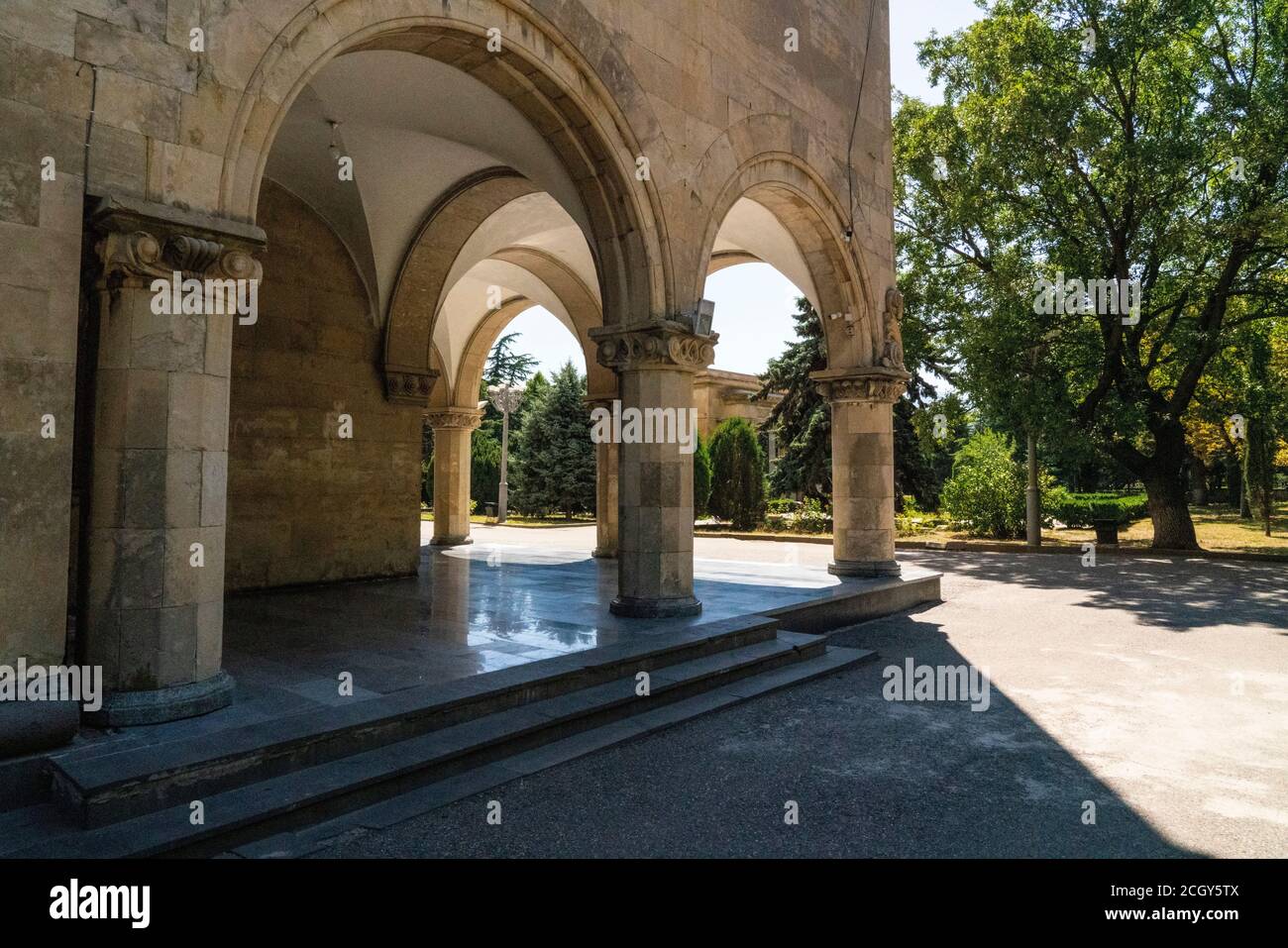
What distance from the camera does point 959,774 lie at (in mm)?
4113

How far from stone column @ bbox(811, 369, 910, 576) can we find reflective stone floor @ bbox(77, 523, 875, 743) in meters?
0.59

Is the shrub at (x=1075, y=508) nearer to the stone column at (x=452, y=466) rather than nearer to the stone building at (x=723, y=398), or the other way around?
the stone building at (x=723, y=398)

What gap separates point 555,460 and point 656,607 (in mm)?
23583

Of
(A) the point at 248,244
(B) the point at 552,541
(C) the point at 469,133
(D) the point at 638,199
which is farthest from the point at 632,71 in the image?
(B) the point at 552,541

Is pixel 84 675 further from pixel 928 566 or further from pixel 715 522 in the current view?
pixel 715 522

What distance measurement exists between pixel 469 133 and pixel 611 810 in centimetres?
686

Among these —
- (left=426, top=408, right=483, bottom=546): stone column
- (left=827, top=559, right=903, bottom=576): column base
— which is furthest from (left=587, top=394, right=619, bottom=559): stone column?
(left=827, top=559, right=903, bottom=576): column base

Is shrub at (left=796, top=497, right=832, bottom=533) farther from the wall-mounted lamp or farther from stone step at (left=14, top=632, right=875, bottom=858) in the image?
stone step at (left=14, top=632, right=875, bottom=858)

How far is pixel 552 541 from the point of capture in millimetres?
17828

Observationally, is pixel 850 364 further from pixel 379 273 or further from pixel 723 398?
pixel 723 398
